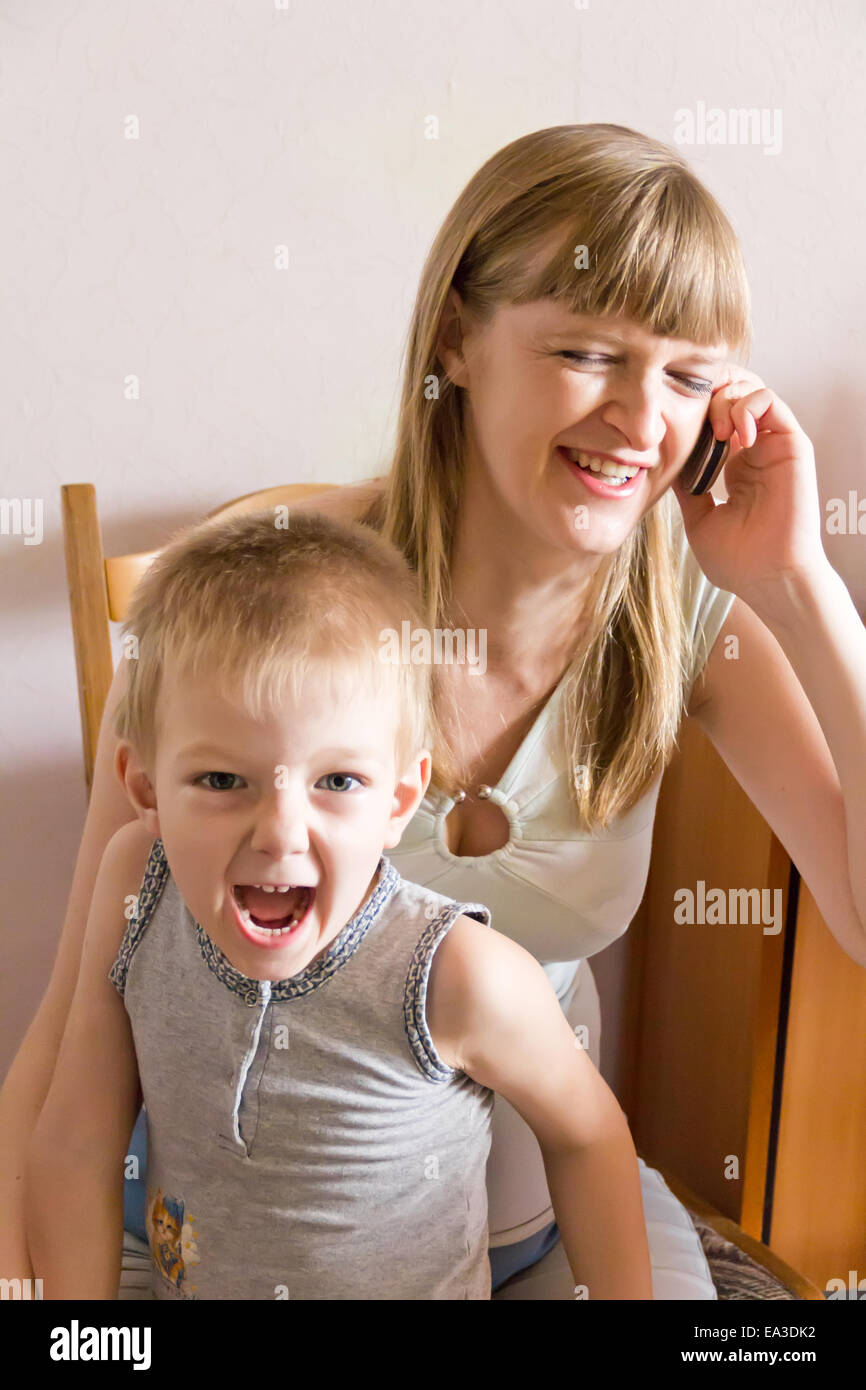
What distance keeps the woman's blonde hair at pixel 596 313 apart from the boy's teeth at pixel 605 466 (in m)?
0.10

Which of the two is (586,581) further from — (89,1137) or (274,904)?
(89,1137)

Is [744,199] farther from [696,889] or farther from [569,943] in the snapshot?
[569,943]

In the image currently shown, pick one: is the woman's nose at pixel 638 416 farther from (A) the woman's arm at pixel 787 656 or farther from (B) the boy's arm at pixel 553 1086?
(B) the boy's arm at pixel 553 1086

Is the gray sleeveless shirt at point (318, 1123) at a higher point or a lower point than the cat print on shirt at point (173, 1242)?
higher

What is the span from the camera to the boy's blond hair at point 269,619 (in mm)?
703

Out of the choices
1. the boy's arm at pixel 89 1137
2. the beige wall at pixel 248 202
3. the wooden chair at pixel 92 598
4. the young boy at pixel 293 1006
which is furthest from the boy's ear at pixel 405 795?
the beige wall at pixel 248 202

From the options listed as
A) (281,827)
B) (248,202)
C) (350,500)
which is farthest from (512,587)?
(248,202)

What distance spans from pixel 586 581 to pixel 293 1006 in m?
0.47

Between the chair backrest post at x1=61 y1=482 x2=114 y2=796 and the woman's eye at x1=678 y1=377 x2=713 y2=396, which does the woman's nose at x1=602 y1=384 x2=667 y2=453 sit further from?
the chair backrest post at x1=61 y1=482 x2=114 y2=796

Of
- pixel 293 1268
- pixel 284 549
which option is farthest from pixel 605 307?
pixel 293 1268

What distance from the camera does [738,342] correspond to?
94cm

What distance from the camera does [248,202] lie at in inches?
54.9

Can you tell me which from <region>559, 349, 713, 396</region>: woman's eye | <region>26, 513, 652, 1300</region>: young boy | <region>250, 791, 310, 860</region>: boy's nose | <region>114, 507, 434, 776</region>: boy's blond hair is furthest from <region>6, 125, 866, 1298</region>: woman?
<region>250, 791, 310, 860</region>: boy's nose

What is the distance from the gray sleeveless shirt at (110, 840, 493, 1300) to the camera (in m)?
0.77
